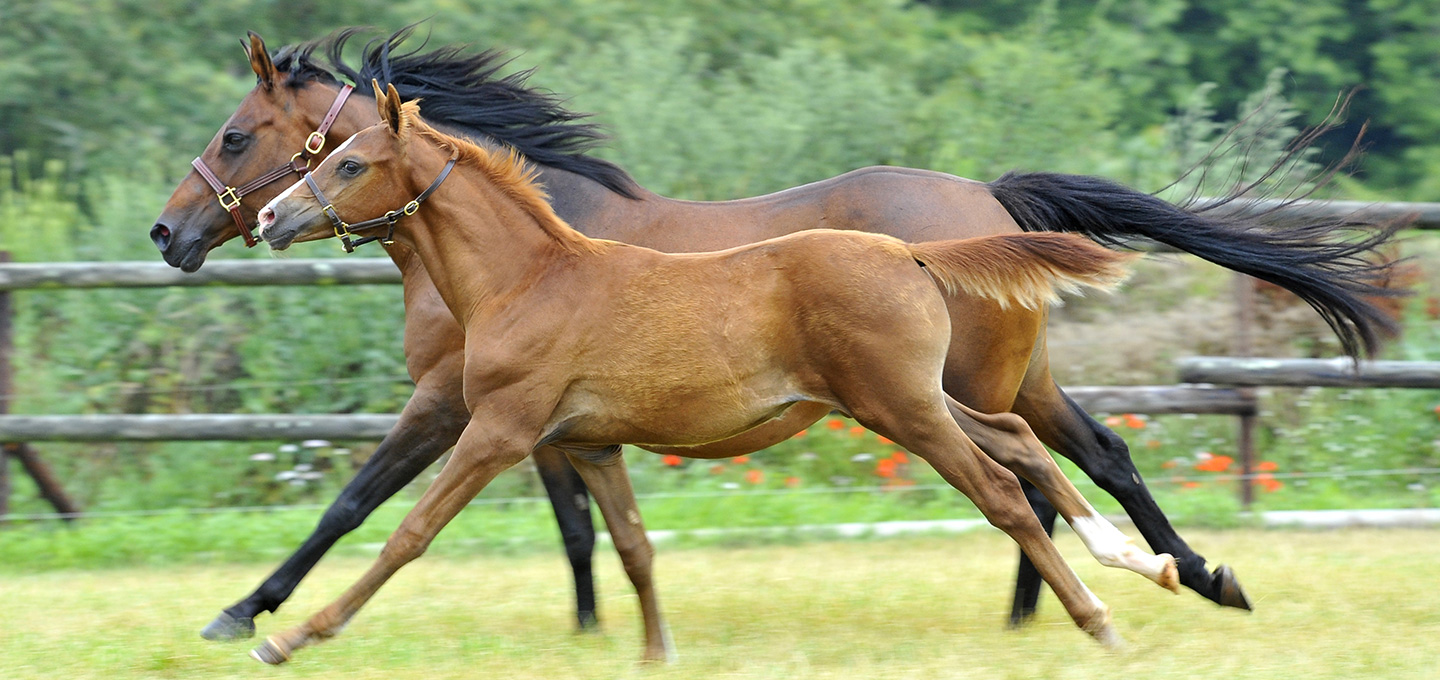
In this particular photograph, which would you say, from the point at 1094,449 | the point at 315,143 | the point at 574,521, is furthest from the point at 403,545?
the point at 1094,449

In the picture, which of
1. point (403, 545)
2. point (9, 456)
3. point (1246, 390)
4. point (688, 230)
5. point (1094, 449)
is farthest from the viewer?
point (9, 456)

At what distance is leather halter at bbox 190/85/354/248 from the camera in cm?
452

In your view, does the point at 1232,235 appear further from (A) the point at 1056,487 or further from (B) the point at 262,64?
(B) the point at 262,64

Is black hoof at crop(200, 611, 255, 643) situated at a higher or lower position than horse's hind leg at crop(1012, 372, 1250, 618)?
lower

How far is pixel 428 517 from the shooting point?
3520 mm

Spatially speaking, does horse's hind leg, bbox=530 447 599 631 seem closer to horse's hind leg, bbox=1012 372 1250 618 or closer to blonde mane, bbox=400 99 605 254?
blonde mane, bbox=400 99 605 254

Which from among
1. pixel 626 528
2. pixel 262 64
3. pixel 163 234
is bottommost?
pixel 626 528

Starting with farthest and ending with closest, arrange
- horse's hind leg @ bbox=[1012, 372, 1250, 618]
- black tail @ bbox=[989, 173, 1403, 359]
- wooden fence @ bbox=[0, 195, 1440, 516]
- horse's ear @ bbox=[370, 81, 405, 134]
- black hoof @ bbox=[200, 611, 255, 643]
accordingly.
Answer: wooden fence @ bbox=[0, 195, 1440, 516]
horse's hind leg @ bbox=[1012, 372, 1250, 618]
black tail @ bbox=[989, 173, 1403, 359]
black hoof @ bbox=[200, 611, 255, 643]
horse's ear @ bbox=[370, 81, 405, 134]

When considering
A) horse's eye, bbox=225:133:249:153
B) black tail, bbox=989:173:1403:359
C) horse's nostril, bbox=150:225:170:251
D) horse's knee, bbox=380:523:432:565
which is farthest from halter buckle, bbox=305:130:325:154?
black tail, bbox=989:173:1403:359

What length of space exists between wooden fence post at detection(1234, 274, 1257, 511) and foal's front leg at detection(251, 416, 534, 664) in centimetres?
399

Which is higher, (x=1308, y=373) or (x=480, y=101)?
(x=480, y=101)

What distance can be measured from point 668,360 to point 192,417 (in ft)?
11.1

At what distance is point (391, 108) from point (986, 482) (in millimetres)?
1871

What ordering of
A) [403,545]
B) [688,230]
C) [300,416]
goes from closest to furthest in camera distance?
[403,545] → [688,230] → [300,416]
